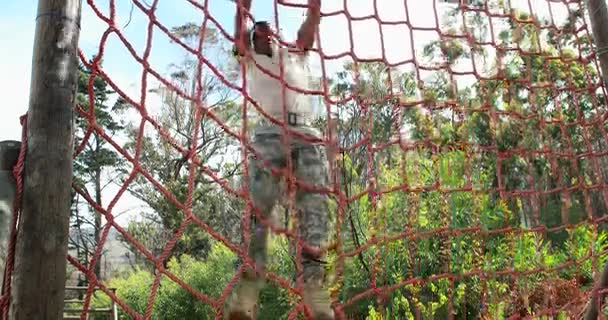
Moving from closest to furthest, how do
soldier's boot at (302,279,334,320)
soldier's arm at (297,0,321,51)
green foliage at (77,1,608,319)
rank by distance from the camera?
soldier's boot at (302,279,334,320)
soldier's arm at (297,0,321,51)
green foliage at (77,1,608,319)

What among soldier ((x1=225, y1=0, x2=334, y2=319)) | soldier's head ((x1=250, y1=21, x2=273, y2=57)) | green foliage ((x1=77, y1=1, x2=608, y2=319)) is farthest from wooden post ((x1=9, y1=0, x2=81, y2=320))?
soldier's head ((x1=250, y1=21, x2=273, y2=57))

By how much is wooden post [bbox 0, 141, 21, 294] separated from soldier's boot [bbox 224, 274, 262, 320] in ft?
2.61

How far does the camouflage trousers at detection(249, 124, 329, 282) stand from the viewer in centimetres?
164

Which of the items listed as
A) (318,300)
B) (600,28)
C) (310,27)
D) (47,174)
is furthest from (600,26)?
(47,174)

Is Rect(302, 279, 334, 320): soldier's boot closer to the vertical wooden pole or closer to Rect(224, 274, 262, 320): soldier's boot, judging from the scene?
Rect(224, 274, 262, 320): soldier's boot

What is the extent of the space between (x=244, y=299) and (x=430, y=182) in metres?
3.55

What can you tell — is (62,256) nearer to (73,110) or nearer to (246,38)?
(73,110)

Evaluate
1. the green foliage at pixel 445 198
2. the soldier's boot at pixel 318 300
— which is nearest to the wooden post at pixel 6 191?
the green foliage at pixel 445 198

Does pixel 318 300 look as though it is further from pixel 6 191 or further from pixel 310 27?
pixel 6 191

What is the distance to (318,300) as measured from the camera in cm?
162

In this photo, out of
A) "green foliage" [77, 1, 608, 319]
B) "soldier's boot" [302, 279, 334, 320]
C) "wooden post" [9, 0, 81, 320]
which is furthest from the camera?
"green foliage" [77, 1, 608, 319]

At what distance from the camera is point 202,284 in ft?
25.7

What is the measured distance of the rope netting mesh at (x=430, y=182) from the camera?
1.24 metres

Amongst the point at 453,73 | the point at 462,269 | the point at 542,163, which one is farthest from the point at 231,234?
the point at 453,73
